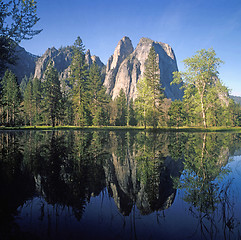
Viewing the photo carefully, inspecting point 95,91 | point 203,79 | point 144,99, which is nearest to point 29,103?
point 95,91

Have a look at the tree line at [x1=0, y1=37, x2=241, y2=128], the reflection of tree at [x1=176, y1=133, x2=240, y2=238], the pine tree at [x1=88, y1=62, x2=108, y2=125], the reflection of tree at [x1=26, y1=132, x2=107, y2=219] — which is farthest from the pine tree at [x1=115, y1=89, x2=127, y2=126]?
the reflection of tree at [x1=176, y1=133, x2=240, y2=238]

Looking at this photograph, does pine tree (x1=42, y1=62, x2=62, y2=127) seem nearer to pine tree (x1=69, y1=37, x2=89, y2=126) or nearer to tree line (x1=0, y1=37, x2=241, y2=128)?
tree line (x1=0, y1=37, x2=241, y2=128)

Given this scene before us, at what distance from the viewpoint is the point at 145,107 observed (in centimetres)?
4162

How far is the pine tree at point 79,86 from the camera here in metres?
42.3

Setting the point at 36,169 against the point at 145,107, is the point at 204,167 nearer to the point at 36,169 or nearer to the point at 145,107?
the point at 36,169

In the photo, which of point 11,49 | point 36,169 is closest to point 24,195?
point 36,169

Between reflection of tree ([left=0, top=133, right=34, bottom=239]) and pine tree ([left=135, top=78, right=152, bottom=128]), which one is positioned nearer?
reflection of tree ([left=0, top=133, right=34, bottom=239])

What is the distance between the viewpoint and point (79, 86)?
4372 centimetres

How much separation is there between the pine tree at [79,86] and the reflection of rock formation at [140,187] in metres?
36.6

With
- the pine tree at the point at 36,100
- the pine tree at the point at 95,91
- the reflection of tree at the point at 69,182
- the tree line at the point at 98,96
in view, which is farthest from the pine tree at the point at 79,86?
the reflection of tree at the point at 69,182

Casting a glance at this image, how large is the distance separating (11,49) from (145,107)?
31119mm

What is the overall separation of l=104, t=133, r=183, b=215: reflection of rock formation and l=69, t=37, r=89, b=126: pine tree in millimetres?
36572

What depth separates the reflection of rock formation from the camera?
353cm

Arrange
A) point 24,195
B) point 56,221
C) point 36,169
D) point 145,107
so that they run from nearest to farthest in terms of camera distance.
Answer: point 56,221, point 24,195, point 36,169, point 145,107
